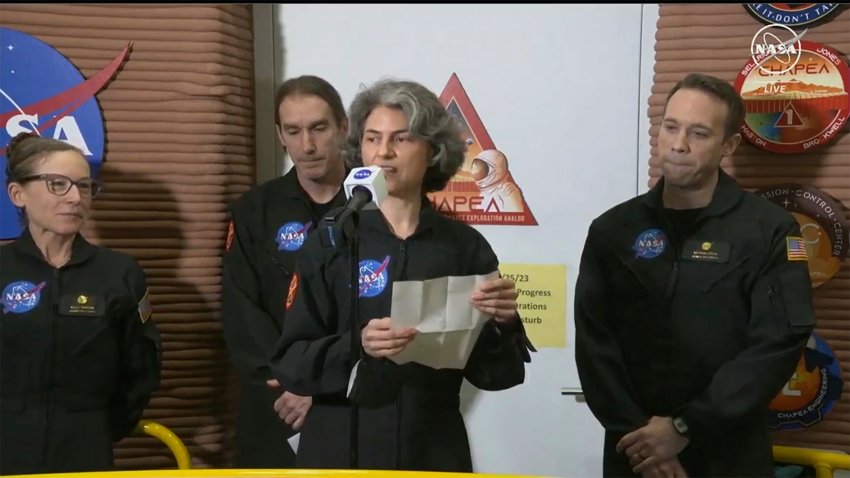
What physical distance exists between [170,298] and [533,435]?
0.91 metres

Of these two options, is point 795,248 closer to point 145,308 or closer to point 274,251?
point 274,251

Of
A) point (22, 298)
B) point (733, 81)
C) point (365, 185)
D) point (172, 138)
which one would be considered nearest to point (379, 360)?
point (365, 185)

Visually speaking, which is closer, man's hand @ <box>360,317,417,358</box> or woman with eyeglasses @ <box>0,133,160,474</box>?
man's hand @ <box>360,317,417,358</box>

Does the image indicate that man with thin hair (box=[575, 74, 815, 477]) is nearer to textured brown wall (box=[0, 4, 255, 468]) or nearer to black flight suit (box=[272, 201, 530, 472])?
black flight suit (box=[272, 201, 530, 472])

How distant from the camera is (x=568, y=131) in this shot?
1791mm

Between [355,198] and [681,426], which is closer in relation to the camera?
[355,198]

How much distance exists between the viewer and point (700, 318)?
1.67 metres

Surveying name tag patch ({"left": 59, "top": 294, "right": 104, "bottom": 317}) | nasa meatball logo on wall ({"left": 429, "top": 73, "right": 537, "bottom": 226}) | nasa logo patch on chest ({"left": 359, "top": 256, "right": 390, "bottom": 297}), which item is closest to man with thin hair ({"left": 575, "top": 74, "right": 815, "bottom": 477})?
nasa meatball logo on wall ({"left": 429, "top": 73, "right": 537, "bottom": 226})

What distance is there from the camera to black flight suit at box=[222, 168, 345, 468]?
5.85 feet

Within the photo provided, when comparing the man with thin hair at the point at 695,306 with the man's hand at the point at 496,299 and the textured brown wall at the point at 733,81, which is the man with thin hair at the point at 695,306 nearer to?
the textured brown wall at the point at 733,81

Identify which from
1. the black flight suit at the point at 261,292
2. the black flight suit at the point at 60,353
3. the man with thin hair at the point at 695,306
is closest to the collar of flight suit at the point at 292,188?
the black flight suit at the point at 261,292

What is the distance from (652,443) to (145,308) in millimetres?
1191

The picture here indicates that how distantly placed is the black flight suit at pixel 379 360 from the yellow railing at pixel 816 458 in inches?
25.3

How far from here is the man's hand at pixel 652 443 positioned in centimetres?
170
